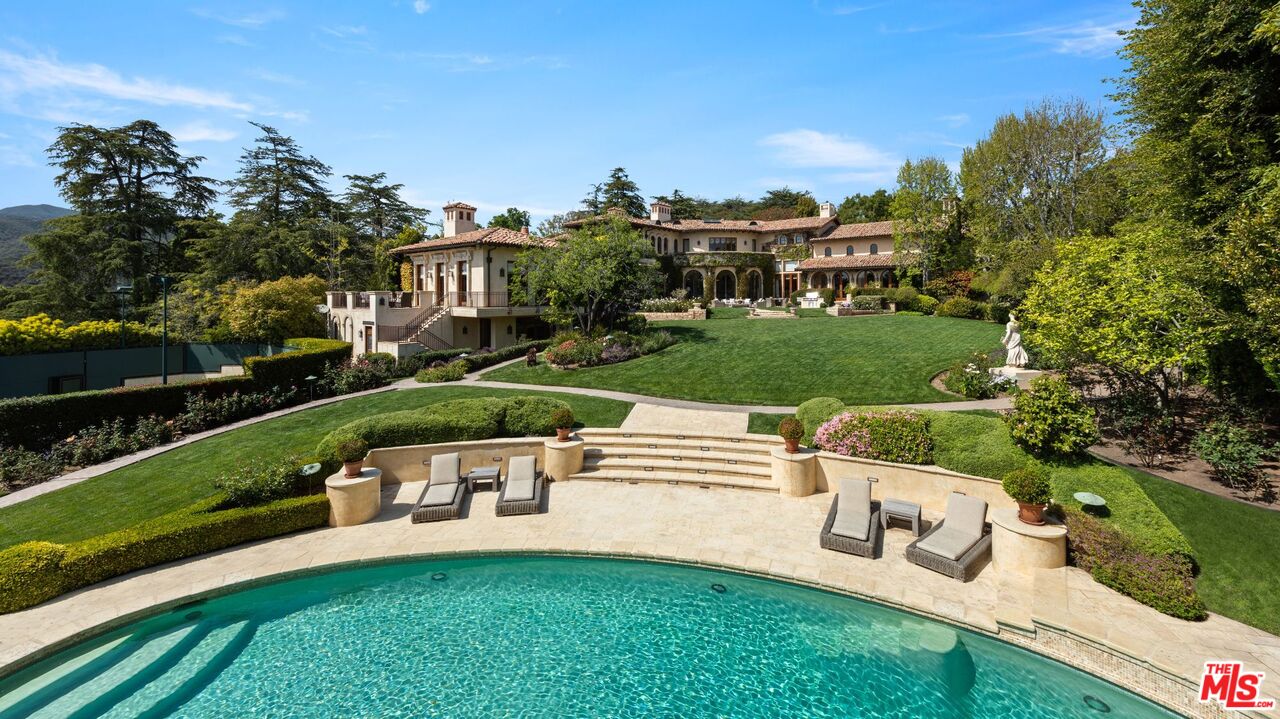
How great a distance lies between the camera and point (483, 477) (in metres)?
14.9

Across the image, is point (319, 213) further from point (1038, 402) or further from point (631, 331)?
point (1038, 402)

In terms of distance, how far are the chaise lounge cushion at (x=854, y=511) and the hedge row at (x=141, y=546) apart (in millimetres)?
11760

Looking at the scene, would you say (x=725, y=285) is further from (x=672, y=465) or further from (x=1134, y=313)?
(x=1134, y=313)

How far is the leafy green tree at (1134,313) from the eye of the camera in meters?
12.3

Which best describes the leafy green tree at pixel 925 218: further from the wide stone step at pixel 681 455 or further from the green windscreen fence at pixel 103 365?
the green windscreen fence at pixel 103 365

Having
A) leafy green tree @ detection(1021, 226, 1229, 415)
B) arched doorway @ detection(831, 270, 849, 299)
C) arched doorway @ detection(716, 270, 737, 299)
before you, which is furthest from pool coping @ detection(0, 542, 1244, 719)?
arched doorway @ detection(716, 270, 737, 299)

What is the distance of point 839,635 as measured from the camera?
8.84 meters

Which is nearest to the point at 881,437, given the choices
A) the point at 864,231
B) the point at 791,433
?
the point at 791,433

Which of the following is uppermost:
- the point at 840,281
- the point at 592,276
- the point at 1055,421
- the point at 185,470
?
the point at 840,281

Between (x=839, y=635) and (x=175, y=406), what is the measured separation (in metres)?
23.7

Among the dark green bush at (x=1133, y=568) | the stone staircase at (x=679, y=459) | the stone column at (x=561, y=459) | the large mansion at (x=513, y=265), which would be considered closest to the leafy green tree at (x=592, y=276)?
the large mansion at (x=513, y=265)

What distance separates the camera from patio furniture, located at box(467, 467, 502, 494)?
1495 centimetres

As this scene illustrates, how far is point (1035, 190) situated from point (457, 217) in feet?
135

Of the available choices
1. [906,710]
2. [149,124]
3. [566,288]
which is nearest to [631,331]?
[566,288]
